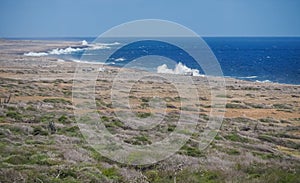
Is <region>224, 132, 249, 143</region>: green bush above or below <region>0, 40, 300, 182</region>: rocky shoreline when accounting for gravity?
below

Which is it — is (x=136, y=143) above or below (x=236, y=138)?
above

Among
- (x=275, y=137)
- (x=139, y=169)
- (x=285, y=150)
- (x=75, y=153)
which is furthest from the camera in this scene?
(x=275, y=137)

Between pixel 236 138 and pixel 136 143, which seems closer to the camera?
pixel 136 143

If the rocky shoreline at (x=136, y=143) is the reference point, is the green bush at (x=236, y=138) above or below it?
below

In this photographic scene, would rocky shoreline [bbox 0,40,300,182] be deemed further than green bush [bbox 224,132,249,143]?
No

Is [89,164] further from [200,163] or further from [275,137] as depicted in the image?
[275,137]

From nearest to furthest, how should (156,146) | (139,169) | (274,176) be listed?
(274,176), (139,169), (156,146)

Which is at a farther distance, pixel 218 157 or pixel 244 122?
pixel 244 122

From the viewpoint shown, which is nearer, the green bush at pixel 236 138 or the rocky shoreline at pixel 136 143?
the rocky shoreline at pixel 136 143

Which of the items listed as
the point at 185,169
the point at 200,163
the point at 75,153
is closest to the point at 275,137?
the point at 200,163
